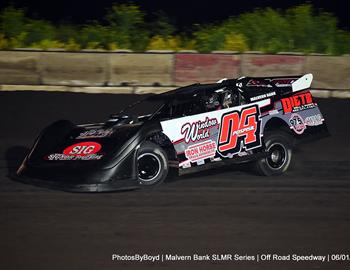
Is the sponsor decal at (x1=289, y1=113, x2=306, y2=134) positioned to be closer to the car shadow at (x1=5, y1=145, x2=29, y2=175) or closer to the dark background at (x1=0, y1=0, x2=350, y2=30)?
the car shadow at (x1=5, y1=145, x2=29, y2=175)

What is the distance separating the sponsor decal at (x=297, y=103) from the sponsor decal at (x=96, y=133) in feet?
7.67

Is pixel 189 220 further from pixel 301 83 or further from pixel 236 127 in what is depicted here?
pixel 301 83

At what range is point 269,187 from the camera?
30.6 ft

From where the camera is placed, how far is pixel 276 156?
10.1m

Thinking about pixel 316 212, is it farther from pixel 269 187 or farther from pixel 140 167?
pixel 140 167

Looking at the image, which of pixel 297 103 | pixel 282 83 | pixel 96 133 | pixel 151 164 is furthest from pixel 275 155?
pixel 96 133

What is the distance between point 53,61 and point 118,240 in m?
8.90

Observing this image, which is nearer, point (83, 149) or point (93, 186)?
point (93, 186)

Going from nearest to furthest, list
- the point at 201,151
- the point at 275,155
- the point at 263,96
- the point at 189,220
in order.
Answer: the point at 189,220
the point at 201,151
the point at 263,96
the point at 275,155

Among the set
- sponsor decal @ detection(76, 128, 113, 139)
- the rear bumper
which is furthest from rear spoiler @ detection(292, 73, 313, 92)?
the rear bumper

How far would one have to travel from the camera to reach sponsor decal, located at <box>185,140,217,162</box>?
9203mm

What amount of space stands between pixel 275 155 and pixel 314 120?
2.45 ft

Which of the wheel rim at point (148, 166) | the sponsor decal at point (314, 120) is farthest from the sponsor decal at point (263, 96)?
the wheel rim at point (148, 166)

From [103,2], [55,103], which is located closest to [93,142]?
[55,103]
